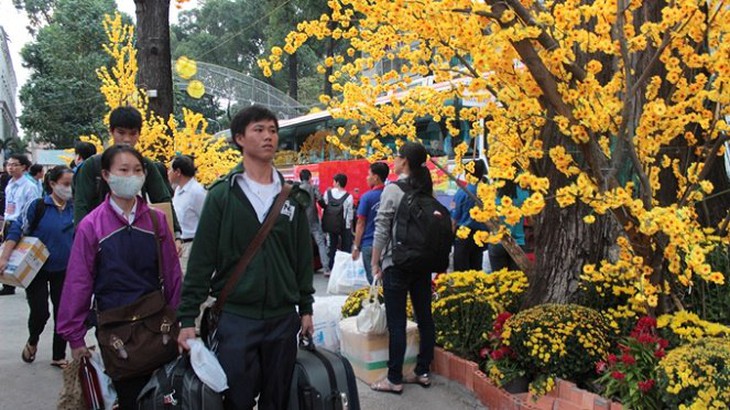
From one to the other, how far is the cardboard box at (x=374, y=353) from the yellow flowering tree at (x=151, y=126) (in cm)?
597

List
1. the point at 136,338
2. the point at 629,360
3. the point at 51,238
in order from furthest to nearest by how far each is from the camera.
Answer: the point at 51,238, the point at 629,360, the point at 136,338

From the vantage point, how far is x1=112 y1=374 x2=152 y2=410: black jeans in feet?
10.5

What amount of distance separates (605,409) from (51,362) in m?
4.56

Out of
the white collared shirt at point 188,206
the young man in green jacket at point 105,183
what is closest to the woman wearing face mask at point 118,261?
the young man in green jacket at point 105,183

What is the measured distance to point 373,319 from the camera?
4793 millimetres

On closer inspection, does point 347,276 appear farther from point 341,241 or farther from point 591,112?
point 591,112

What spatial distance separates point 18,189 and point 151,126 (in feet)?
10.3

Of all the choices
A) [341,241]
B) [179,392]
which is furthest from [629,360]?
[341,241]

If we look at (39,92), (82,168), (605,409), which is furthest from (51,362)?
(39,92)

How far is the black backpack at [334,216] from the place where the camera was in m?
10.5

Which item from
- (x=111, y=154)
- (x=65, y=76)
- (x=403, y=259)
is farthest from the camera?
(x=65, y=76)

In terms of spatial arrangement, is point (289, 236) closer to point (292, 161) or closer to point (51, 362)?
point (51, 362)

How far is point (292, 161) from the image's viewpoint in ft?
62.4

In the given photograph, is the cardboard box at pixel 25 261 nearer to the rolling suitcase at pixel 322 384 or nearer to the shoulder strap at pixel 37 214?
the shoulder strap at pixel 37 214
